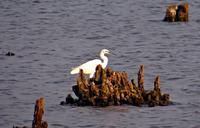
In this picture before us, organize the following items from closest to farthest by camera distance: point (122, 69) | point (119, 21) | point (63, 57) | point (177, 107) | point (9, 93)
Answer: point (177, 107) → point (9, 93) → point (122, 69) → point (63, 57) → point (119, 21)

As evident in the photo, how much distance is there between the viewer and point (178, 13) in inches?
1602

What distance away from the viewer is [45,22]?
143ft

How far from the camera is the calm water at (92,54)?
22.9 m

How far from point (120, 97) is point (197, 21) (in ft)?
64.3

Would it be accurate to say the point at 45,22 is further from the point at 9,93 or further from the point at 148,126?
the point at 148,126

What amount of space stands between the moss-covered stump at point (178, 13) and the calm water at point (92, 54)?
37 cm

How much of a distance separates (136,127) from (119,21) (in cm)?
2166

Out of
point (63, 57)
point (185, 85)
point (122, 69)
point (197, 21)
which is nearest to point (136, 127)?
point (185, 85)

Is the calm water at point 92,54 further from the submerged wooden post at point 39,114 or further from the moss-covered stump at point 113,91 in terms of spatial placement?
the submerged wooden post at point 39,114

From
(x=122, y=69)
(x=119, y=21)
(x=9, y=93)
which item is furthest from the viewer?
(x=119, y=21)

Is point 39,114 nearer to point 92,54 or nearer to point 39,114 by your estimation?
point 39,114

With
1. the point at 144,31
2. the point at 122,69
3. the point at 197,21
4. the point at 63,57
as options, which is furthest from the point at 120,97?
the point at 197,21

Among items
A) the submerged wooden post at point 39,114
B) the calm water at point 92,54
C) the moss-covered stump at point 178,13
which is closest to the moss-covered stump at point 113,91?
the calm water at point 92,54

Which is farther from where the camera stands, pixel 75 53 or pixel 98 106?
pixel 75 53
